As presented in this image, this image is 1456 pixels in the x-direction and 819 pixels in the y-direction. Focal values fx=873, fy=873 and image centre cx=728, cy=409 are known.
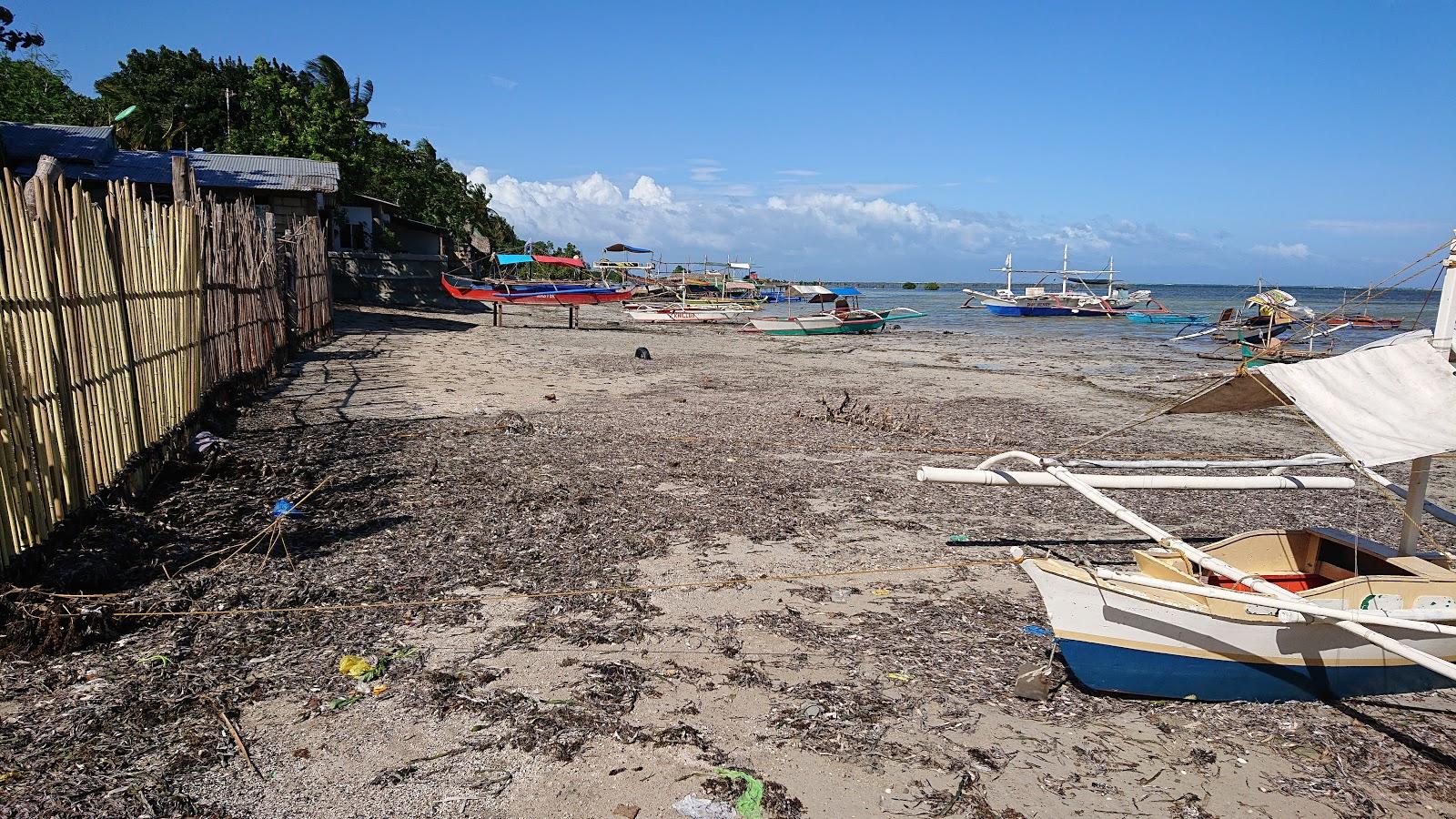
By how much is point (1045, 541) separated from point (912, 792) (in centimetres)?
404

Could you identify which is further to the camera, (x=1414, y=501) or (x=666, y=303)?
(x=666, y=303)

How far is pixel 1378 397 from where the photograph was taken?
503 centimetres

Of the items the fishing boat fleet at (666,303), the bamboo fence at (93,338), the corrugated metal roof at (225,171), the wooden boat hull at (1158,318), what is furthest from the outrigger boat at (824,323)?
the bamboo fence at (93,338)

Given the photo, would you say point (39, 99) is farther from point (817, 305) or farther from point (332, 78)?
point (817, 305)

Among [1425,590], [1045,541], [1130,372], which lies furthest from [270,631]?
[1130,372]

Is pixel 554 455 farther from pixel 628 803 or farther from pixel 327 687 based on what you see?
pixel 628 803

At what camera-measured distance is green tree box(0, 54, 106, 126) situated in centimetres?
3269

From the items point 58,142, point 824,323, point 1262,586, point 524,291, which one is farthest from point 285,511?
point 824,323

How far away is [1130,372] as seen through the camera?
23234mm

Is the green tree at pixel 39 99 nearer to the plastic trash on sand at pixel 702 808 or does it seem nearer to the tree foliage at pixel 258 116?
the tree foliage at pixel 258 116

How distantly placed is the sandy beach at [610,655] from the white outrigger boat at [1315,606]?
0.64 ft

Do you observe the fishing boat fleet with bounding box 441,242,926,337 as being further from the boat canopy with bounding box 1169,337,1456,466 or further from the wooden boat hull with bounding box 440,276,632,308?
the boat canopy with bounding box 1169,337,1456,466

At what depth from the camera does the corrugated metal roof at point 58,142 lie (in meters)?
22.8

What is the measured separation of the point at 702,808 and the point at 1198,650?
9.00 feet
